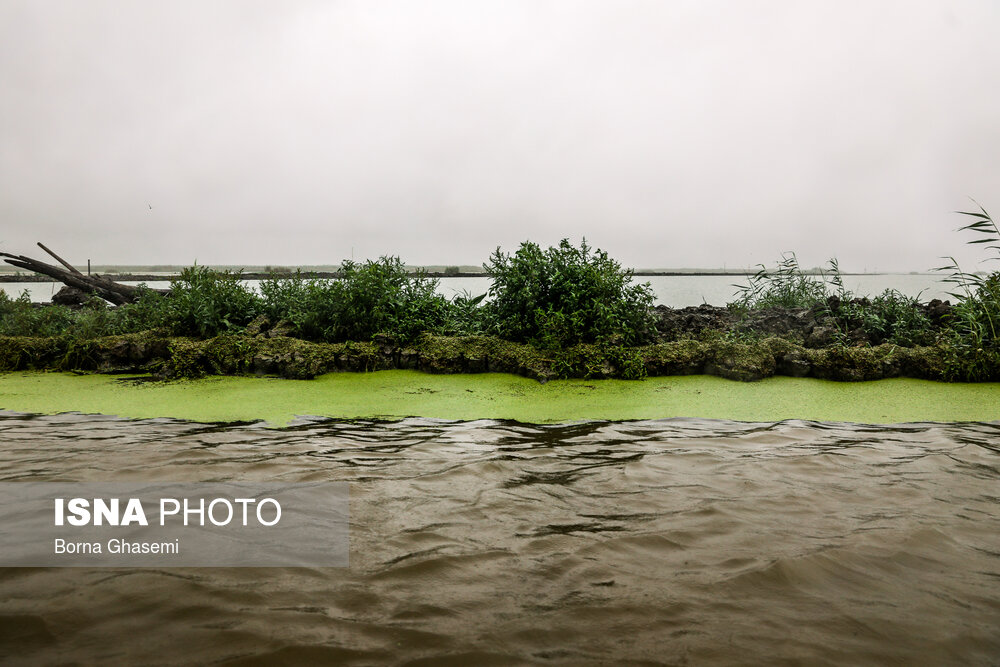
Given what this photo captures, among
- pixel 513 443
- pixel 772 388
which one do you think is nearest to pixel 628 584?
pixel 513 443

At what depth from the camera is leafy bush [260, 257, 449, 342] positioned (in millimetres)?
7742

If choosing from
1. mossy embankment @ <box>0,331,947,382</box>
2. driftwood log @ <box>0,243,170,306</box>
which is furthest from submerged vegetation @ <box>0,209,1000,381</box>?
driftwood log @ <box>0,243,170,306</box>

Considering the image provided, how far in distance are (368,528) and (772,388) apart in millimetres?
4936

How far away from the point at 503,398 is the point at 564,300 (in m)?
2.04

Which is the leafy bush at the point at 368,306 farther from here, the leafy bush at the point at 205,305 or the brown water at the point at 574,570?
the brown water at the point at 574,570

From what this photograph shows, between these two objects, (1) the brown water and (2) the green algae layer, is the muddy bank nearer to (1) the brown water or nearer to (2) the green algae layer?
(2) the green algae layer

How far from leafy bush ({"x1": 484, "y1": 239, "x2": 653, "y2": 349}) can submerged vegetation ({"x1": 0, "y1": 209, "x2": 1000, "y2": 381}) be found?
0.06 ft

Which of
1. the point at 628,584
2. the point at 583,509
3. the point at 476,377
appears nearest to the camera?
the point at 628,584

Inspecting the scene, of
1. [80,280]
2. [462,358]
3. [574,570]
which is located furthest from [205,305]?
[574,570]

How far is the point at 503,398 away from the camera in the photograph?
580 cm

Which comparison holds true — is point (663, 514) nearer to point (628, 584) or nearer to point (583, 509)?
point (583, 509)

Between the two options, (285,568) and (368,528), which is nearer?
(285,568)

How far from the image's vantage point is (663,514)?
9.28ft

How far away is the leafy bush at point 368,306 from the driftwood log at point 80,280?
5.53 metres
